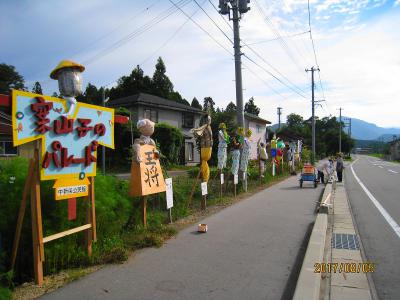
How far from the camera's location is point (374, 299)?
4.39 metres

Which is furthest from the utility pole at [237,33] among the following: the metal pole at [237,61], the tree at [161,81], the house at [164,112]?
the tree at [161,81]

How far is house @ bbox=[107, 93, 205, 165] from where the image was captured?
109 ft

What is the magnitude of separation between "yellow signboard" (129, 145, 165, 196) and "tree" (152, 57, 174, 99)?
4307 centimetres

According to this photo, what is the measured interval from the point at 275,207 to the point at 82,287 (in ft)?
24.1

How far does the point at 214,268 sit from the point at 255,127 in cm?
4568

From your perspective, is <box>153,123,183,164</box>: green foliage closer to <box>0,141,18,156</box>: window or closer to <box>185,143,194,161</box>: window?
<box>185,143,194,161</box>: window

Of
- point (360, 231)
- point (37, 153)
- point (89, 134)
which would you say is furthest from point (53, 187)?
point (360, 231)

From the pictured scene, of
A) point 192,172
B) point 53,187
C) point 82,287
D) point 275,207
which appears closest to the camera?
point 82,287

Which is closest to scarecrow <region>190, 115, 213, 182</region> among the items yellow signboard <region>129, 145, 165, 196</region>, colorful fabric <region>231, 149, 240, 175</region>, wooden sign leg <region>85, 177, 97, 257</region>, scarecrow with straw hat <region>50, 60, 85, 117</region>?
colorful fabric <region>231, 149, 240, 175</region>

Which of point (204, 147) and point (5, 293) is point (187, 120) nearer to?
point (204, 147)

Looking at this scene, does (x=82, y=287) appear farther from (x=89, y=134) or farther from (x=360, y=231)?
(x=360, y=231)

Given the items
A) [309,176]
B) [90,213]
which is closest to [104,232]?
[90,213]

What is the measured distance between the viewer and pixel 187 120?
38.6 meters

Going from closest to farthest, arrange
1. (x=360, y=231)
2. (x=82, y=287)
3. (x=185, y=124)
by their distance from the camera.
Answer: (x=82, y=287)
(x=360, y=231)
(x=185, y=124)
